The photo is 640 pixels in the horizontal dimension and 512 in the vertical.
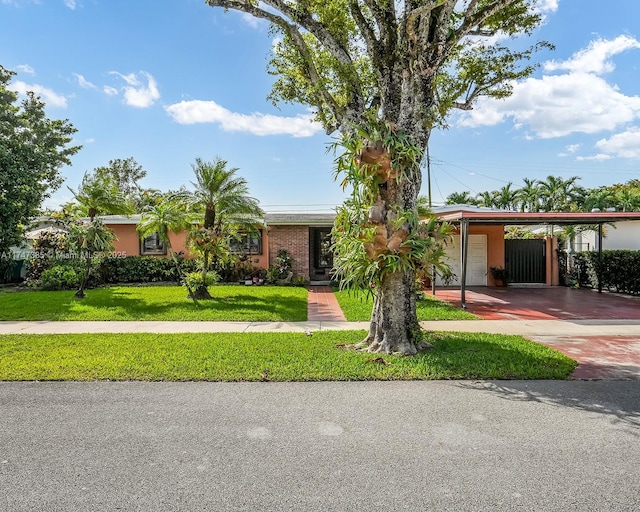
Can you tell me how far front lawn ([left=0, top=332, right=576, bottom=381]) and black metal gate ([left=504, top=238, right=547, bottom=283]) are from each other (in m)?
11.3

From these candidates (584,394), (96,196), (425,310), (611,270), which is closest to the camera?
(584,394)

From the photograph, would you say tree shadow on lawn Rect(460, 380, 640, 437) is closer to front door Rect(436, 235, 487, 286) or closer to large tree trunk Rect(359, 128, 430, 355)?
large tree trunk Rect(359, 128, 430, 355)

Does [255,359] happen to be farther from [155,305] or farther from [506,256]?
[506,256]

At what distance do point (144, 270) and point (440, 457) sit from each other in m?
16.4

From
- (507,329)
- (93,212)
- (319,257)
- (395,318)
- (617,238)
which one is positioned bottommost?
(507,329)

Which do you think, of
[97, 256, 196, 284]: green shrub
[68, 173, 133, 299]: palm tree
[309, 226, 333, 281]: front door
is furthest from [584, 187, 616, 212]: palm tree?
[68, 173, 133, 299]: palm tree

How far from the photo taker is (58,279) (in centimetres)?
1540

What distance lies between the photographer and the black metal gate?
18305mm

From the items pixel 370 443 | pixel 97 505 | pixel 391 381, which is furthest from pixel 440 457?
pixel 97 505

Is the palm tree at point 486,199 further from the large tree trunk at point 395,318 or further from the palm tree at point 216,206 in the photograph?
the large tree trunk at point 395,318

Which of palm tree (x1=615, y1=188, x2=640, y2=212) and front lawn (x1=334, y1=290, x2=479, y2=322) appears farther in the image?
palm tree (x1=615, y1=188, x2=640, y2=212)

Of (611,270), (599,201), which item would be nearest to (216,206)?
(611,270)

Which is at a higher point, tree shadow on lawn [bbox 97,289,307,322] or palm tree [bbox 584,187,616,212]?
palm tree [bbox 584,187,616,212]

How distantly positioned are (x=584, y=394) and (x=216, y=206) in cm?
1071
